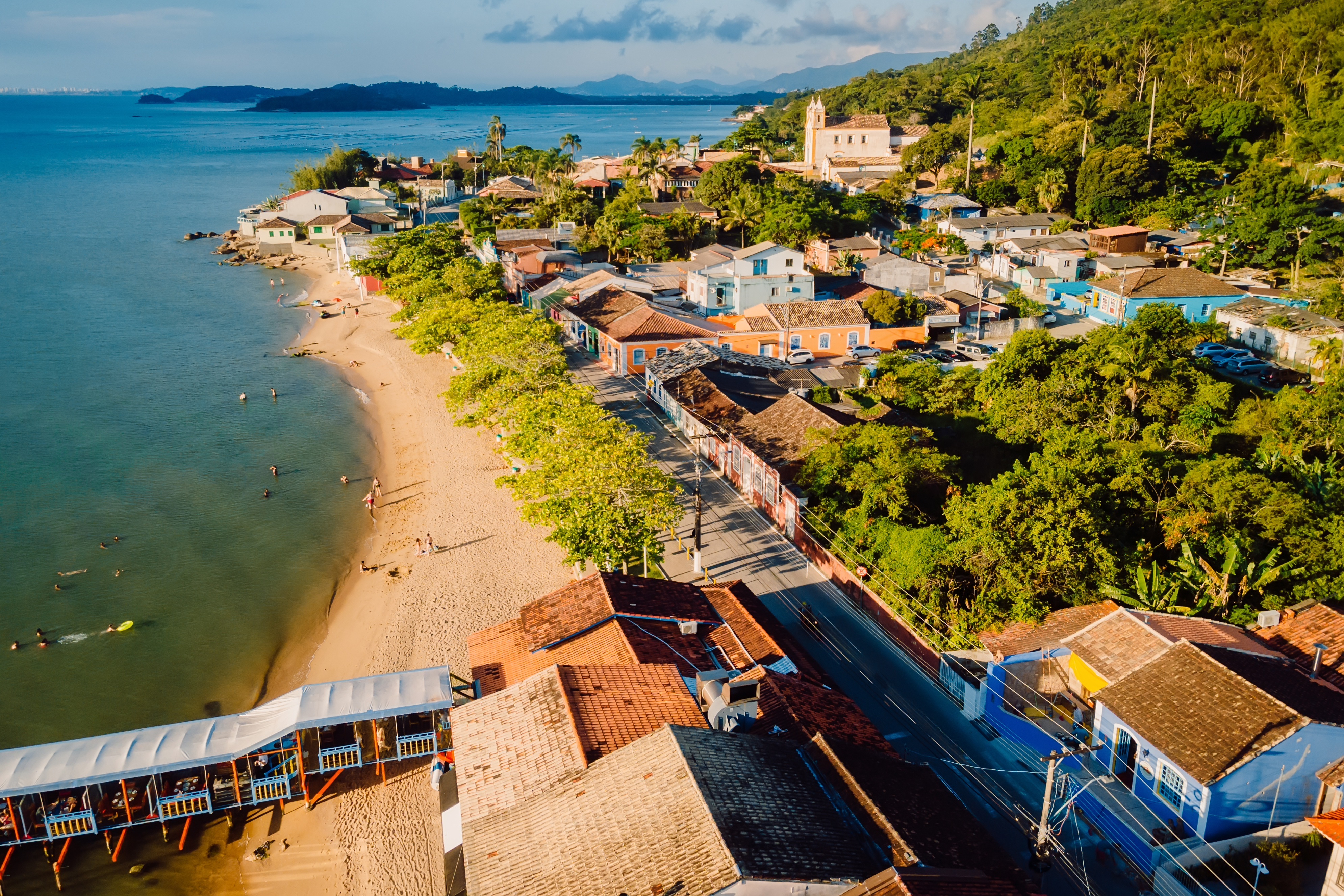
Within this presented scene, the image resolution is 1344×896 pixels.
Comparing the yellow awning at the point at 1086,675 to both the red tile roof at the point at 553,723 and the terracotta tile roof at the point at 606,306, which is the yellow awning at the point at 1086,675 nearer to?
the red tile roof at the point at 553,723

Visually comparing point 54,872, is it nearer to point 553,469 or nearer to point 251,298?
point 553,469

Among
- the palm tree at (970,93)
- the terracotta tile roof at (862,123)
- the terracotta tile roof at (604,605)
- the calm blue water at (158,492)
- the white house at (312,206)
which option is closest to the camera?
the terracotta tile roof at (604,605)

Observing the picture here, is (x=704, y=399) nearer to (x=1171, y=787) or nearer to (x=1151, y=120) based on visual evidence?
(x=1171, y=787)

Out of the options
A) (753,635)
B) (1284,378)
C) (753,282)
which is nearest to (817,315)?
(753,282)

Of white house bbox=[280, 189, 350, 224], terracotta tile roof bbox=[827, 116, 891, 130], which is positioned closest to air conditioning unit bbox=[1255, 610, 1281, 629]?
white house bbox=[280, 189, 350, 224]

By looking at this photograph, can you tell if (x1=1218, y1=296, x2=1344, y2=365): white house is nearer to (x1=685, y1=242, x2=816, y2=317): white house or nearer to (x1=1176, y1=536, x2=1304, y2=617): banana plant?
(x1=685, y1=242, x2=816, y2=317): white house

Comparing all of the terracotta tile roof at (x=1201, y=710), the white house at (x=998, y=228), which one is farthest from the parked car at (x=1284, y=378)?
the terracotta tile roof at (x=1201, y=710)
